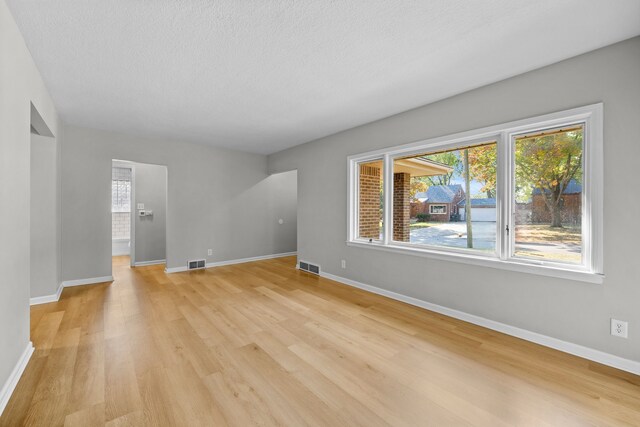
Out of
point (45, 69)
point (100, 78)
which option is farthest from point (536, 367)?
point (45, 69)

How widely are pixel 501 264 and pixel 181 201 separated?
5178 millimetres

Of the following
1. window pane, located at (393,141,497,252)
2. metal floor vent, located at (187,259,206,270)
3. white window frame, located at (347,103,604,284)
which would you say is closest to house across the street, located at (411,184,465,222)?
window pane, located at (393,141,497,252)

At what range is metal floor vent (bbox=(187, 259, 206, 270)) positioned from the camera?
17.0 ft

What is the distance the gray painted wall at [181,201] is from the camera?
414cm

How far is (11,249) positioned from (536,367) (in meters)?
3.90

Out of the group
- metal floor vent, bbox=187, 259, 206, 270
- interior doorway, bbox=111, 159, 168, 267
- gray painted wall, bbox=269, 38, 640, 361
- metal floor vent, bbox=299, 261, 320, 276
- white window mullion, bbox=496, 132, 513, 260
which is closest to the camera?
gray painted wall, bbox=269, 38, 640, 361

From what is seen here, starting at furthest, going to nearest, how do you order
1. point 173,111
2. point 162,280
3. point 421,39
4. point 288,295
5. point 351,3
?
point 162,280 → point 288,295 → point 173,111 → point 421,39 → point 351,3

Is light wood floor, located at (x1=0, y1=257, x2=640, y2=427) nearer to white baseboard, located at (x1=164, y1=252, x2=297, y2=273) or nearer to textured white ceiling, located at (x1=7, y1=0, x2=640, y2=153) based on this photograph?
white baseboard, located at (x1=164, y1=252, x2=297, y2=273)

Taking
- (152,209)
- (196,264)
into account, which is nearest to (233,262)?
(196,264)

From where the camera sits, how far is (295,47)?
83.4 inches

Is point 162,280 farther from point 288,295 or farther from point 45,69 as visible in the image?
point 45,69

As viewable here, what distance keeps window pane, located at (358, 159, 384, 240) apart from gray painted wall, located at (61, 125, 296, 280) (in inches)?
112

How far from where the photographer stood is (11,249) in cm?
181

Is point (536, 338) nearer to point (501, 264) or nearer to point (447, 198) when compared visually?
point (501, 264)
